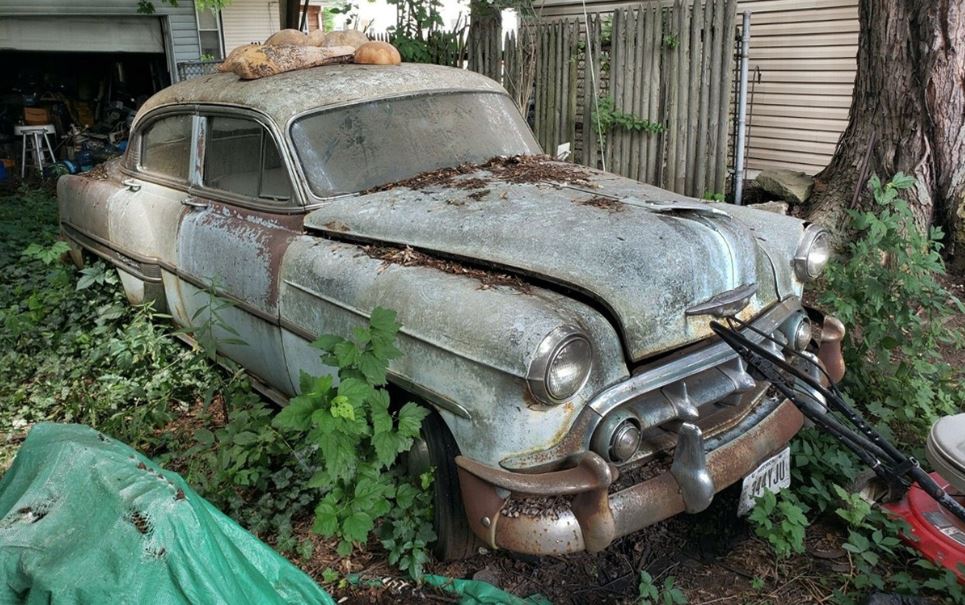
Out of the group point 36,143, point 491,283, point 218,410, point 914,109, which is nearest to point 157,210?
point 218,410

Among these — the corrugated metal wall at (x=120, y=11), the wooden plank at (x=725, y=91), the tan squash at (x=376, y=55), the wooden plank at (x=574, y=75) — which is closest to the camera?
the tan squash at (x=376, y=55)

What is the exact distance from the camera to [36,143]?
478 inches

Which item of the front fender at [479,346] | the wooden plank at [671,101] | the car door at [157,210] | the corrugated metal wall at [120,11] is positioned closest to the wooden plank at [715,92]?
the wooden plank at [671,101]

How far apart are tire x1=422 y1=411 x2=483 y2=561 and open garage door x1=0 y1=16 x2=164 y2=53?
12.4 metres

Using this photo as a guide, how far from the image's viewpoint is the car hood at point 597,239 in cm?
263

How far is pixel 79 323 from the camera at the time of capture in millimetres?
4922

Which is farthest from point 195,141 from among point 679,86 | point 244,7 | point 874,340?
point 244,7

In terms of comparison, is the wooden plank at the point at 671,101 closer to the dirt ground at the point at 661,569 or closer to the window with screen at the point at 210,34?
the dirt ground at the point at 661,569

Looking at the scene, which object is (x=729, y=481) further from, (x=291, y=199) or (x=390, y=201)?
(x=291, y=199)

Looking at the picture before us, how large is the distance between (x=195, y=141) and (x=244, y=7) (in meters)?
13.0

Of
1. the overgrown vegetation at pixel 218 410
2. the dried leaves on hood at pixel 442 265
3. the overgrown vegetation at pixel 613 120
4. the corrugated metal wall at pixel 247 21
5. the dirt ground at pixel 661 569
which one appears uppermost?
the corrugated metal wall at pixel 247 21

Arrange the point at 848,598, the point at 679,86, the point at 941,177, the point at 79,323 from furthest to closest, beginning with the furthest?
1. the point at 679,86
2. the point at 941,177
3. the point at 79,323
4. the point at 848,598

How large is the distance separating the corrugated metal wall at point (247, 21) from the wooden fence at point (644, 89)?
9611 mm

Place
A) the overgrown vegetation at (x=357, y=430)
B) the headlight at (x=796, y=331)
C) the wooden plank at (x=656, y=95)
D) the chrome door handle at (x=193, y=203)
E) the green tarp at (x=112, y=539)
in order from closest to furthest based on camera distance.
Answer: the green tarp at (x=112, y=539) < the overgrown vegetation at (x=357, y=430) < the headlight at (x=796, y=331) < the chrome door handle at (x=193, y=203) < the wooden plank at (x=656, y=95)
